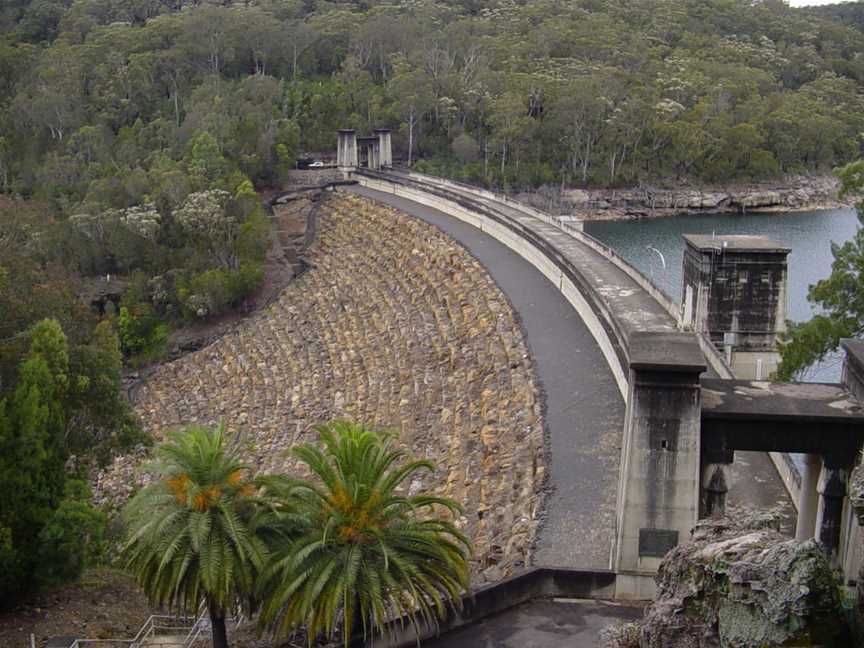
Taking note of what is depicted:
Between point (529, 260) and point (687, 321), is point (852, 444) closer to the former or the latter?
point (687, 321)

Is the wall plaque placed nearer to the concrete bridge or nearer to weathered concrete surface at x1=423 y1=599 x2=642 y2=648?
the concrete bridge

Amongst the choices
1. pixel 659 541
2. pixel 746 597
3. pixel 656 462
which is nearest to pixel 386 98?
pixel 656 462

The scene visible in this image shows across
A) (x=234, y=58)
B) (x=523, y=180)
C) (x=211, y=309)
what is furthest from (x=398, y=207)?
(x=234, y=58)

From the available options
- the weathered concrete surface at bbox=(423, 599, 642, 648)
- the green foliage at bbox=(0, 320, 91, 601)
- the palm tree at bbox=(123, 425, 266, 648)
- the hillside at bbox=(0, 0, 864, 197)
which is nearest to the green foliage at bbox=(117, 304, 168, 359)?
the hillside at bbox=(0, 0, 864, 197)

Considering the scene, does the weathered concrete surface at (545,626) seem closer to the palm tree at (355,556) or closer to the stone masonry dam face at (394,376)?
the palm tree at (355,556)

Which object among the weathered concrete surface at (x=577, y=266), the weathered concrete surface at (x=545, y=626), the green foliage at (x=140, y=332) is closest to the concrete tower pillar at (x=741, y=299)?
the weathered concrete surface at (x=577, y=266)
